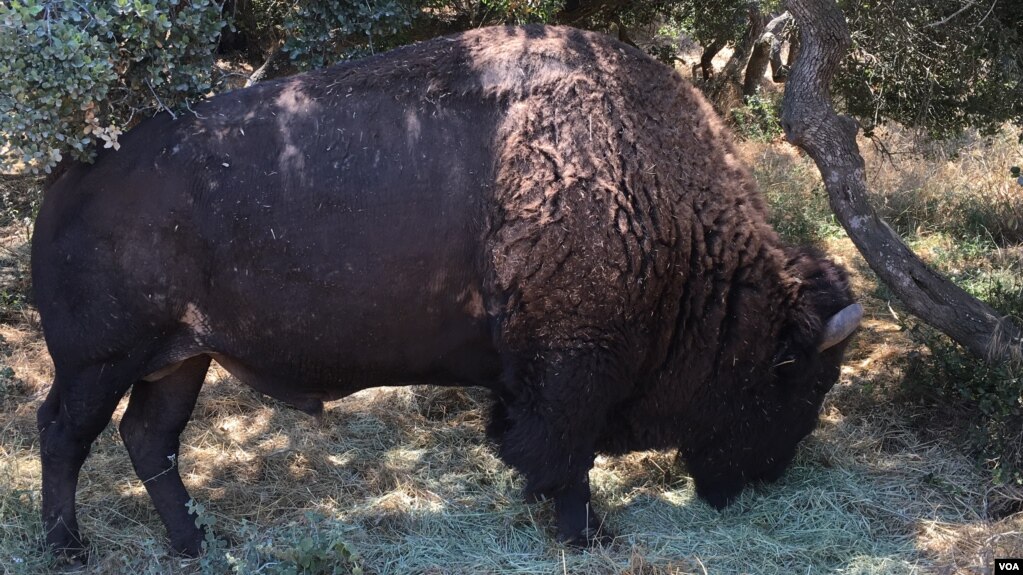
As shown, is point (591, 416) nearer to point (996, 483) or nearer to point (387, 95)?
point (387, 95)

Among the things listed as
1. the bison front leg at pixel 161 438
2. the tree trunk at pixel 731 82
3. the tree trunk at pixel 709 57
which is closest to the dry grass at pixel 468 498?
the bison front leg at pixel 161 438

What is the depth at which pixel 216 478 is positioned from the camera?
510 cm

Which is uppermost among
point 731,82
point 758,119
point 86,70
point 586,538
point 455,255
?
point 731,82

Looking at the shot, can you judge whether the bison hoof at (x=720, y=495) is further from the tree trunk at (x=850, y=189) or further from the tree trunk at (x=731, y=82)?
the tree trunk at (x=731, y=82)

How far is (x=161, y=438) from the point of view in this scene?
446cm

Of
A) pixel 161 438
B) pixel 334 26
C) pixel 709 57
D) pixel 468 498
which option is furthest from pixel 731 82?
pixel 161 438

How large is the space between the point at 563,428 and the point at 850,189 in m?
2.23

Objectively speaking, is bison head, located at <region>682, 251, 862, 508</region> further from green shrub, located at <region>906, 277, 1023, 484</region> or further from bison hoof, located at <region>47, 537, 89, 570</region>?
bison hoof, located at <region>47, 537, 89, 570</region>

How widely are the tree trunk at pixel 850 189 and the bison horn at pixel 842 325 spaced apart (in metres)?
0.98

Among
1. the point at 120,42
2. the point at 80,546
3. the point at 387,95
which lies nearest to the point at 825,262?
the point at 387,95

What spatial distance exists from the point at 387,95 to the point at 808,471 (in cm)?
312

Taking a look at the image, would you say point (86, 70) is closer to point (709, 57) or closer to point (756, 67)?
point (709, 57)

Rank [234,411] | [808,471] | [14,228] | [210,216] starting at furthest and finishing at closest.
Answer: [14,228] → [234,411] → [808,471] → [210,216]

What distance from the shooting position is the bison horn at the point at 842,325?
13.4ft
